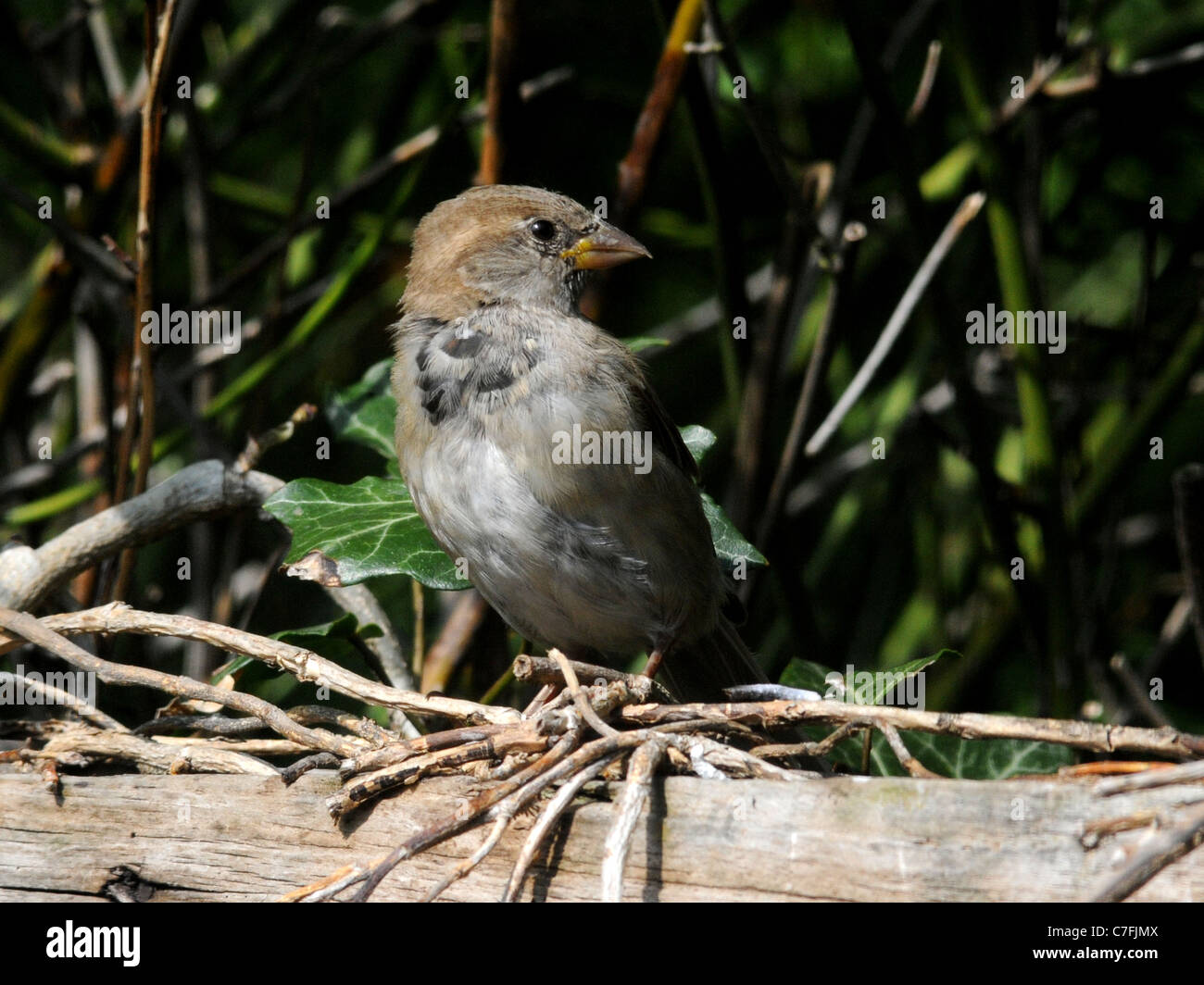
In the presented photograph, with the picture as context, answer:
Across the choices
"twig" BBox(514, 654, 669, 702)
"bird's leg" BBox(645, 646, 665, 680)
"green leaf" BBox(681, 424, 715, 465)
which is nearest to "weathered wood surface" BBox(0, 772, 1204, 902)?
"twig" BBox(514, 654, 669, 702)

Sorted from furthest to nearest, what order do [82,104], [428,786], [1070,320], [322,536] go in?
[1070,320] < [82,104] < [322,536] < [428,786]

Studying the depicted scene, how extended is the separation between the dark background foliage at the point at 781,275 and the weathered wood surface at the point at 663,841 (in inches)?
33.7

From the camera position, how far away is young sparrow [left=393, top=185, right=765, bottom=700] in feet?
9.20

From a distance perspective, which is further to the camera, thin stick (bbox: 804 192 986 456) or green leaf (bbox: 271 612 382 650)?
thin stick (bbox: 804 192 986 456)

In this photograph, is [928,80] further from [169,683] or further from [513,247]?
[169,683]

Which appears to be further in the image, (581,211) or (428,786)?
(581,211)

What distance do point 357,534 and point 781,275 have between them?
1667 mm

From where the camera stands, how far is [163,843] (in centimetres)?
207

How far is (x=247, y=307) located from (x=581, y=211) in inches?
95.0

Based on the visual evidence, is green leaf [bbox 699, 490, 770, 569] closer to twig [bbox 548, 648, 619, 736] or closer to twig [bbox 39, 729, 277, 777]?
twig [bbox 548, 648, 619, 736]

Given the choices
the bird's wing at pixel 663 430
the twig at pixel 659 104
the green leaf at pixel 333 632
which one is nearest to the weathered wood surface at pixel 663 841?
the green leaf at pixel 333 632

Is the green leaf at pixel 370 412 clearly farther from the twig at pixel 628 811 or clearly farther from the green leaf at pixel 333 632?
the twig at pixel 628 811
